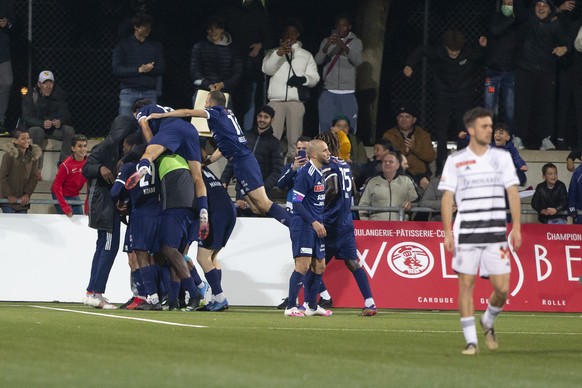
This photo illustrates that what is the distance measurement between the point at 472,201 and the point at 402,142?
11.7 meters

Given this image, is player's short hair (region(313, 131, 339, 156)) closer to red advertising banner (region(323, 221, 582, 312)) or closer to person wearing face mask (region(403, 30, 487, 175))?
red advertising banner (region(323, 221, 582, 312))

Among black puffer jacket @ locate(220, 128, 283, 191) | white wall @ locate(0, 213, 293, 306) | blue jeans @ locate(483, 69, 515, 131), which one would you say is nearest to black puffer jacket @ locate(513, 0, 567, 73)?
blue jeans @ locate(483, 69, 515, 131)

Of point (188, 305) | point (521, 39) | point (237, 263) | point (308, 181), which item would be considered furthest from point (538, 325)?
point (521, 39)

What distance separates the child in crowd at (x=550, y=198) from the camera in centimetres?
2105

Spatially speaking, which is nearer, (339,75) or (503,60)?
(339,75)

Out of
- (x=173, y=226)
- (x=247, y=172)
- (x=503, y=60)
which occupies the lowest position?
(x=173, y=226)

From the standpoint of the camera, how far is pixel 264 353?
10.0 meters

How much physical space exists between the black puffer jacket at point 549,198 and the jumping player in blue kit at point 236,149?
214 inches

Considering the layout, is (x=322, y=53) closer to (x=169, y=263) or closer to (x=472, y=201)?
(x=169, y=263)

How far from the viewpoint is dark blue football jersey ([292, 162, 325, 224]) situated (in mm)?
16344

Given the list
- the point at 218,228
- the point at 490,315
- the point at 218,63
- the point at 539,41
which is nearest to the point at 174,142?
the point at 218,228

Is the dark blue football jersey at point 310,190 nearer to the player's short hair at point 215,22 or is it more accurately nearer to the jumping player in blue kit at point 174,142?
the jumping player in blue kit at point 174,142

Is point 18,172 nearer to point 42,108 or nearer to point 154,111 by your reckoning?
point 42,108

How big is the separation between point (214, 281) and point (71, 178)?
13.2 feet
